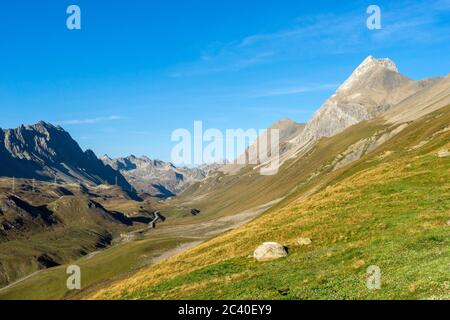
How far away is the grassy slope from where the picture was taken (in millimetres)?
26781

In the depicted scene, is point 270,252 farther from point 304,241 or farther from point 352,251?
point 352,251

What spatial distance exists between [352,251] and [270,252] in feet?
29.0

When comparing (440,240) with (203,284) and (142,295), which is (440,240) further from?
(142,295)

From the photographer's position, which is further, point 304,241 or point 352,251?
point 304,241

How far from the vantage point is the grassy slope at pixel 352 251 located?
2678cm

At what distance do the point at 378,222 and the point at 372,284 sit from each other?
18265mm

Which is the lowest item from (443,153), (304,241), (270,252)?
(270,252)

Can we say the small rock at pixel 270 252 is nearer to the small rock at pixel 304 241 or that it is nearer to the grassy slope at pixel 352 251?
the grassy slope at pixel 352 251

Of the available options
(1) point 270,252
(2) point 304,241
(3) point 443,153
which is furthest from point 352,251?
(3) point 443,153

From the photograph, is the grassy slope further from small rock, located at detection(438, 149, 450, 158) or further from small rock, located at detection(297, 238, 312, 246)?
small rock, located at detection(438, 149, 450, 158)

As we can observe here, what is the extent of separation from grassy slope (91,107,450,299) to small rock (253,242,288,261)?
86 cm

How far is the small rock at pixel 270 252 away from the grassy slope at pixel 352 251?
33.8 inches

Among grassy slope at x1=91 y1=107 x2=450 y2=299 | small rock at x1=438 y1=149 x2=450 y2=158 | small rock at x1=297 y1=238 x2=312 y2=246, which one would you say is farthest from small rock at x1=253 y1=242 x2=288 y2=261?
small rock at x1=438 y1=149 x2=450 y2=158

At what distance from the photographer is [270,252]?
4162cm
